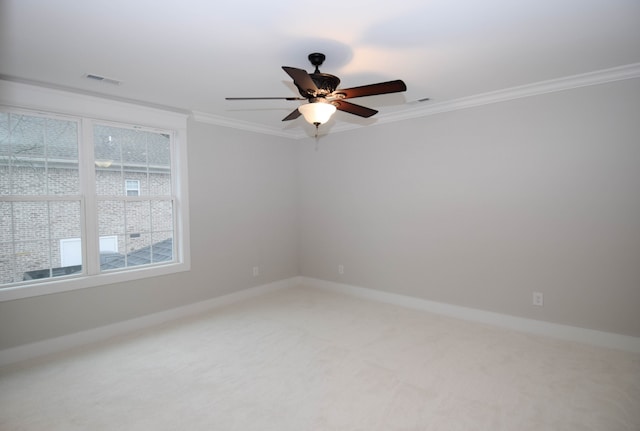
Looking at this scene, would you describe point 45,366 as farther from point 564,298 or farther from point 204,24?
point 564,298

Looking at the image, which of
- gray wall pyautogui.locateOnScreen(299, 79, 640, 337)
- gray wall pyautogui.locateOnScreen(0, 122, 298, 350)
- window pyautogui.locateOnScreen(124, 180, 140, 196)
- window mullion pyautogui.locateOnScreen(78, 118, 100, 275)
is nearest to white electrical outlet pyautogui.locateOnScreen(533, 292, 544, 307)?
gray wall pyautogui.locateOnScreen(299, 79, 640, 337)

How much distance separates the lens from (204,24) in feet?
6.88

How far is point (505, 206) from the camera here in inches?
141

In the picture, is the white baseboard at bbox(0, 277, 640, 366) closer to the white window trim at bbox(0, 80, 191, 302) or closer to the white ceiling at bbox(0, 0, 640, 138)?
the white window trim at bbox(0, 80, 191, 302)

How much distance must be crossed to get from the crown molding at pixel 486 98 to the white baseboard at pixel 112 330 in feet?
7.38

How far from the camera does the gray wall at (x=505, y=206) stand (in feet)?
9.96

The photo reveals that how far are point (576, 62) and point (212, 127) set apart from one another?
12.3 feet

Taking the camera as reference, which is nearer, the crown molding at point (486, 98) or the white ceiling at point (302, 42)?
the white ceiling at point (302, 42)

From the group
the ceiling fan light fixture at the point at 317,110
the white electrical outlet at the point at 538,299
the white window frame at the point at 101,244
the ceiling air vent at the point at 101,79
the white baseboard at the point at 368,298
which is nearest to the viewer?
the ceiling fan light fixture at the point at 317,110

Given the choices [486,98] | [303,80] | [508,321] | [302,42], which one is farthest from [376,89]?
[508,321]

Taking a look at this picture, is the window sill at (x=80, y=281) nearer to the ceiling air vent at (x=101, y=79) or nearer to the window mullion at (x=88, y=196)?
the window mullion at (x=88, y=196)

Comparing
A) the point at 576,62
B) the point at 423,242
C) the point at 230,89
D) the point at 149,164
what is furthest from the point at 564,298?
the point at 149,164

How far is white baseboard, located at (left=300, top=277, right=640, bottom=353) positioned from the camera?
3.07 metres

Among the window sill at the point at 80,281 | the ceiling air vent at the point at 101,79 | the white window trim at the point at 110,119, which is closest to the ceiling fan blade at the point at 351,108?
the ceiling air vent at the point at 101,79
